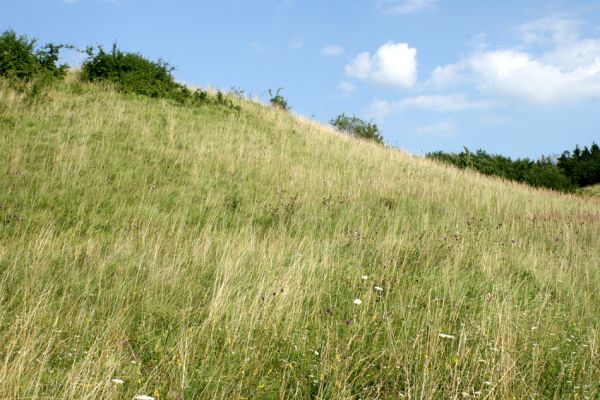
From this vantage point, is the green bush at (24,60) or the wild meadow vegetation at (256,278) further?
the green bush at (24,60)

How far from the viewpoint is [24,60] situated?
643 inches

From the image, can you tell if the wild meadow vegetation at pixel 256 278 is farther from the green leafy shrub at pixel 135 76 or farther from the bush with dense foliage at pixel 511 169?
the bush with dense foliage at pixel 511 169

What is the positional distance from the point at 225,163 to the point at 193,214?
4.16 metres

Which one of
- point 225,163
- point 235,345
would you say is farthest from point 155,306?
point 225,163

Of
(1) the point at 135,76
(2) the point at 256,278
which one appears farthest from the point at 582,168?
(2) the point at 256,278

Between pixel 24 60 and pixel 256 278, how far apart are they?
14926 millimetres

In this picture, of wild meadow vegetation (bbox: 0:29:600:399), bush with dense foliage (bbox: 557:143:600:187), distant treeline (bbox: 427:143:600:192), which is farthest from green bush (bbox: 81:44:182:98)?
bush with dense foliage (bbox: 557:143:600:187)

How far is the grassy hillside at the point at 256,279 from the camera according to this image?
3332 millimetres

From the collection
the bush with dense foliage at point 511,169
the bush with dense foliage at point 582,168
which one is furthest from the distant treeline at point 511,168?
the bush with dense foliage at point 582,168

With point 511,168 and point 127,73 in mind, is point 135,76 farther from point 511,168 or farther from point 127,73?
point 511,168

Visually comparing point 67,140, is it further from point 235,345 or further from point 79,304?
point 235,345

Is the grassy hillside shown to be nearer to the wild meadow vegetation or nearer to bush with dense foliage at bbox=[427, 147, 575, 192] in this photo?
the wild meadow vegetation

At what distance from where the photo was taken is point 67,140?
11.7 metres

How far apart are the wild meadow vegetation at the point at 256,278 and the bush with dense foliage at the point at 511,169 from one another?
12.7m
